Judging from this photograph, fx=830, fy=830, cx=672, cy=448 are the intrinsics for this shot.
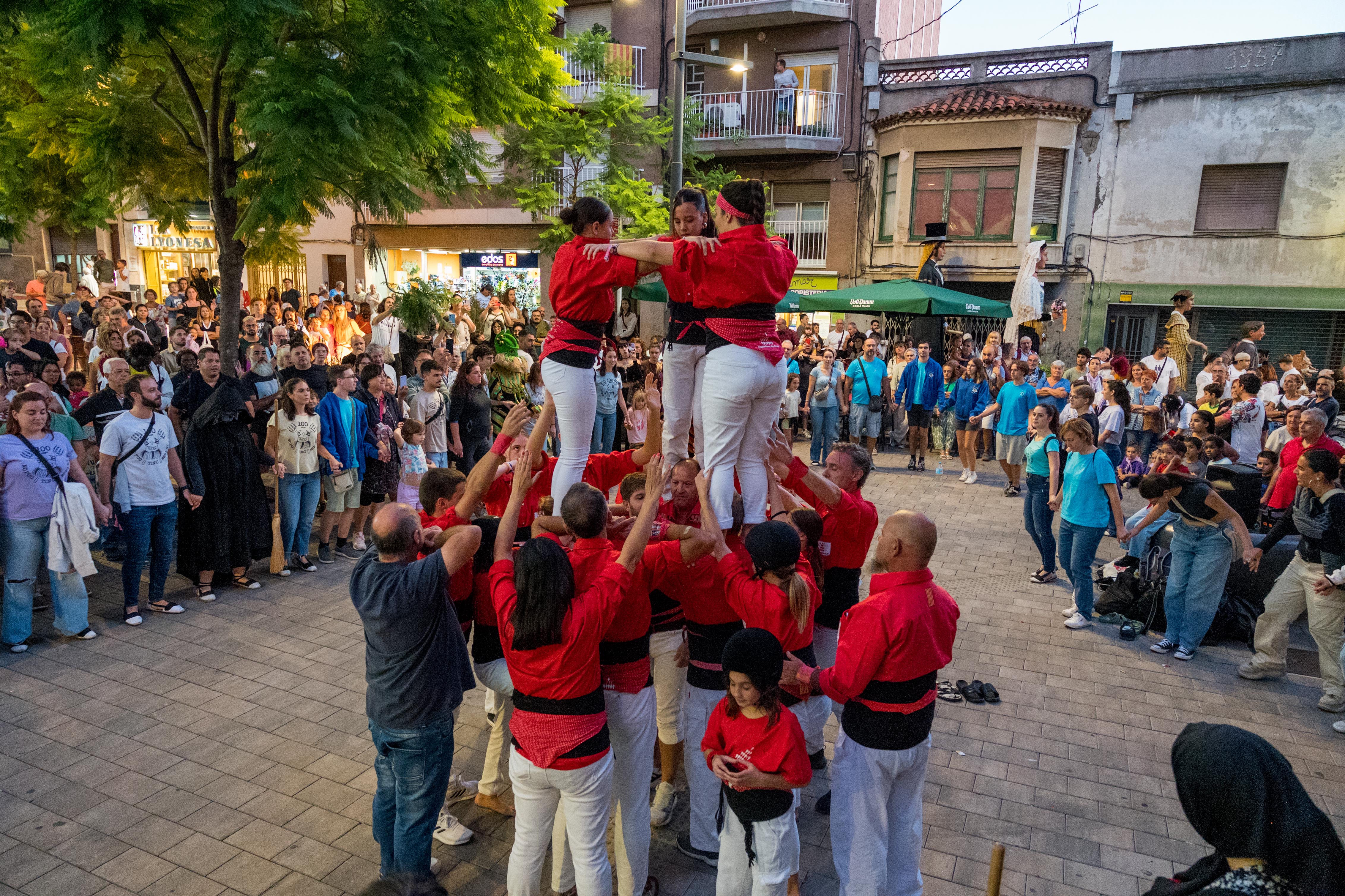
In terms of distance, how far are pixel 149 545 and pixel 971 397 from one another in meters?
11.6

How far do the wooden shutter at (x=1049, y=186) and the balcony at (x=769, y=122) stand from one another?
5.47m

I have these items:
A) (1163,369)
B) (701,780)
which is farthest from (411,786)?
(1163,369)

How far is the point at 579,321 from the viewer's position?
4668mm

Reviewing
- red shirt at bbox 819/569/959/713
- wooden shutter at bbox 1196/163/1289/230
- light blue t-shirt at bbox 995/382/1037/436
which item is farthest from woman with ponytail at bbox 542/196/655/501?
wooden shutter at bbox 1196/163/1289/230

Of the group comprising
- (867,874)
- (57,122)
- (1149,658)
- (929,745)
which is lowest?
(1149,658)

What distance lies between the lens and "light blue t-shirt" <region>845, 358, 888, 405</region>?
46.6ft

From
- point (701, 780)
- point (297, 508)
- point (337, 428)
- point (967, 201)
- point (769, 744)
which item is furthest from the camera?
point (967, 201)

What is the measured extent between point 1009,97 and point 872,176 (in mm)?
3927

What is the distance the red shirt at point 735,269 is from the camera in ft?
14.0

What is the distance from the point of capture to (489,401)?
34.8ft

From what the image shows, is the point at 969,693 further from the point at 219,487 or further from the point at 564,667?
the point at 219,487

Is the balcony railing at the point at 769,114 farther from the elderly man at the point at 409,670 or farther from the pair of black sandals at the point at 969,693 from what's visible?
the elderly man at the point at 409,670

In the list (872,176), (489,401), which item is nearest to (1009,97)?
(872,176)

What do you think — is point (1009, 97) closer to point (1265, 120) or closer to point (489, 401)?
point (1265, 120)
